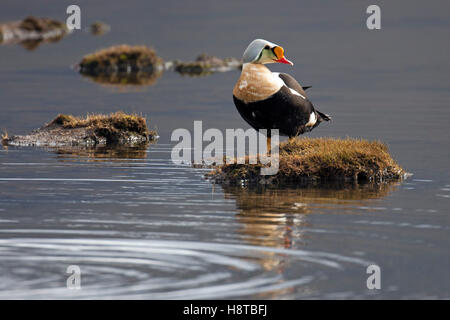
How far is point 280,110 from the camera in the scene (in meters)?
21.7

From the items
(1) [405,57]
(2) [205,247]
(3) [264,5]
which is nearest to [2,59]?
(1) [405,57]

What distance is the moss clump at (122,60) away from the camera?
60250 millimetres

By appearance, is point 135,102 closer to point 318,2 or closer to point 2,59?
point 2,59

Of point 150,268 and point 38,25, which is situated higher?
point 38,25

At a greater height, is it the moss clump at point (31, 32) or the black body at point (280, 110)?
the moss clump at point (31, 32)

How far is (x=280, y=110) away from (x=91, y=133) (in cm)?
866

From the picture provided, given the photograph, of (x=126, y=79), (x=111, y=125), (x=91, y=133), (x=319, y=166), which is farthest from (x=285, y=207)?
(x=126, y=79)

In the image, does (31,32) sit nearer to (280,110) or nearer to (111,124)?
(111,124)

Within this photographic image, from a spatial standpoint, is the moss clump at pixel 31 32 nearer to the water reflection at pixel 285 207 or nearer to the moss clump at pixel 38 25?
the moss clump at pixel 38 25

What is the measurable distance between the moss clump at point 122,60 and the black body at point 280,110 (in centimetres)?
3838

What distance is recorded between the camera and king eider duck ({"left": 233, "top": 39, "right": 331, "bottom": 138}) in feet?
70.6

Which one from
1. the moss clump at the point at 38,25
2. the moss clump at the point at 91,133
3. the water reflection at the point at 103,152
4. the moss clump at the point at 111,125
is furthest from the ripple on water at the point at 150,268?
the moss clump at the point at 38,25

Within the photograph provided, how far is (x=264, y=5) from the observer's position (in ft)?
531
